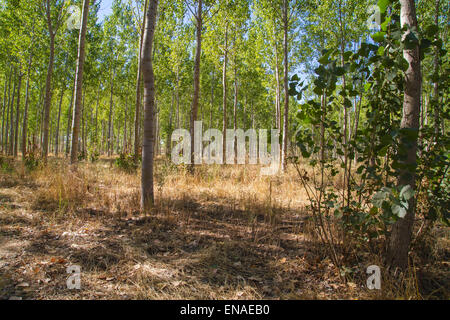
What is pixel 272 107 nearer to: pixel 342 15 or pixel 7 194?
pixel 342 15

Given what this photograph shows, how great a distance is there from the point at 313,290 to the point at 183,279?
3.67ft

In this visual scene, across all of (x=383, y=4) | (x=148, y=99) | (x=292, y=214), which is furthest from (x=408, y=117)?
(x=148, y=99)

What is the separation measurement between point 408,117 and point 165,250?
2.64 m

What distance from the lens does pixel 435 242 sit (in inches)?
103

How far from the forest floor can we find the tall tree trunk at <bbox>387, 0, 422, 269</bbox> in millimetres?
239

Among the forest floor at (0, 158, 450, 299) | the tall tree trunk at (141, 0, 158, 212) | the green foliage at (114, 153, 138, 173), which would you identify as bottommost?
the forest floor at (0, 158, 450, 299)

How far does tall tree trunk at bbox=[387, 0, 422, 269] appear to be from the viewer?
181 centimetres

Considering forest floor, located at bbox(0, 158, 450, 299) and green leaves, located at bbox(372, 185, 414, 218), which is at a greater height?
green leaves, located at bbox(372, 185, 414, 218)

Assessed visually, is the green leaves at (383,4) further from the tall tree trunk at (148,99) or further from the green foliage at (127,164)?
the green foliage at (127,164)

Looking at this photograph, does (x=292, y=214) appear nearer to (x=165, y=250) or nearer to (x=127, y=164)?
(x=165, y=250)

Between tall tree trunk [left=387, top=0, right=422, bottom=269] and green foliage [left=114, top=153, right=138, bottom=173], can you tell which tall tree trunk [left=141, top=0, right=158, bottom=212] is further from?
green foliage [left=114, top=153, right=138, bottom=173]

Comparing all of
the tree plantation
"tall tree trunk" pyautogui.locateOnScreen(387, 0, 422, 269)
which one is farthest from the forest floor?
"tall tree trunk" pyautogui.locateOnScreen(387, 0, 422, 269)

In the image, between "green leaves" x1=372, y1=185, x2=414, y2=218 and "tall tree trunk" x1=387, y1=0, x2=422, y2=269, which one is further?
"tall tree trunk" x1=387, y1=0, x2=422, y2=269

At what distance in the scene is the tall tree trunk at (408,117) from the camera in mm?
1812
